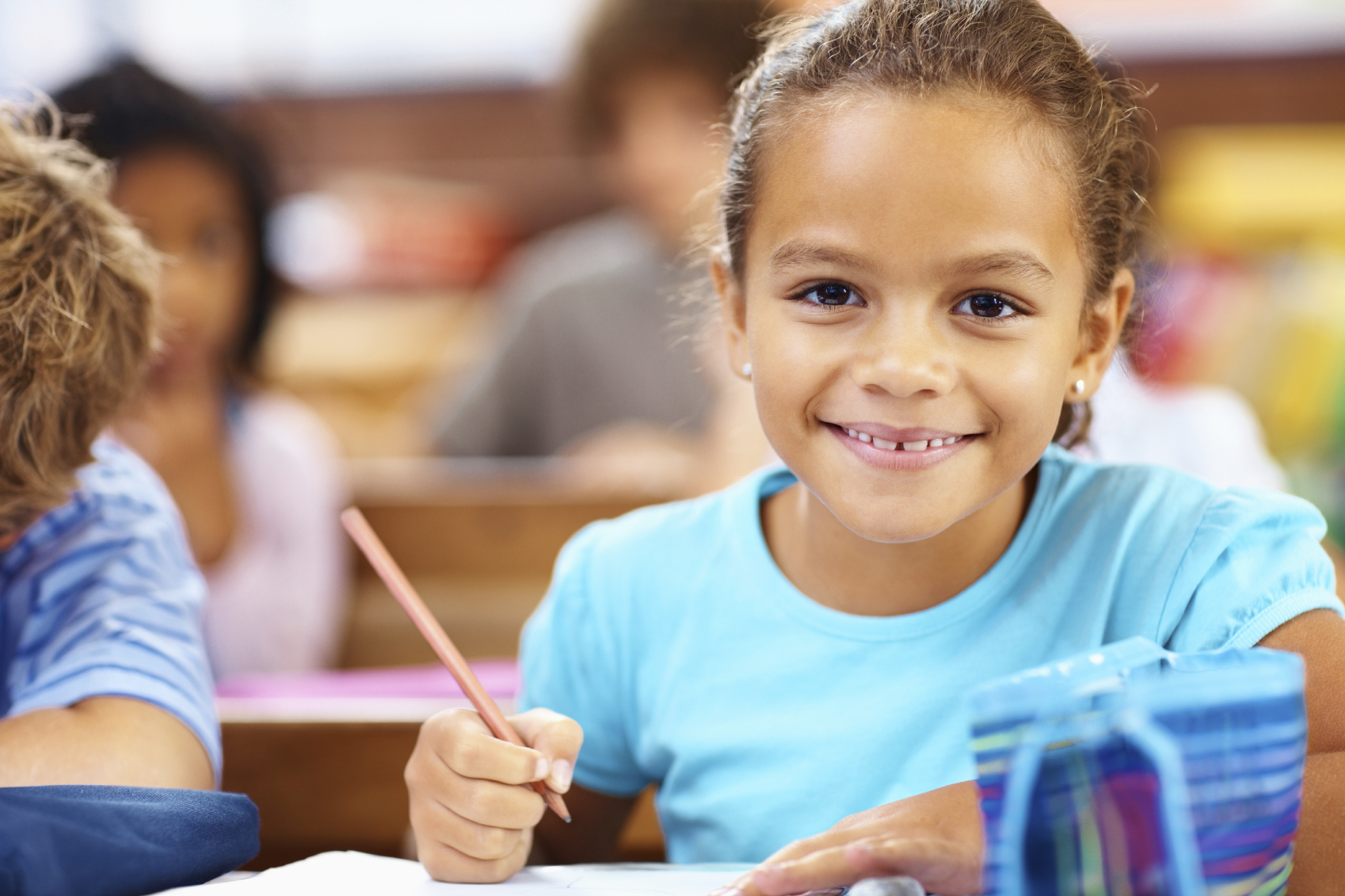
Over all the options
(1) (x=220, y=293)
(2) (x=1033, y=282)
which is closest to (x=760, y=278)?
(2) (x=1033, y=282)

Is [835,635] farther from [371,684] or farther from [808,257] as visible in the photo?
[371,684]

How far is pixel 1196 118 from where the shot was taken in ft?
9.21

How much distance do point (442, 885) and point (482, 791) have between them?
5 centimetres

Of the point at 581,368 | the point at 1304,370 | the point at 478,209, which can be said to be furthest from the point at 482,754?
the point at 478,209

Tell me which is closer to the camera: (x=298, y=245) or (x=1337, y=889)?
(x=1337, y=889)

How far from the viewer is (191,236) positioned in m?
1.40

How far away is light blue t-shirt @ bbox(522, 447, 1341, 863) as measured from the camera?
0.61 metres

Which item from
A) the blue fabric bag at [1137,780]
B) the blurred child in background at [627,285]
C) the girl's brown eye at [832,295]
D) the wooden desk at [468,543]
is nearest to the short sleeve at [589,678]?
the girl's brown eye at [832,295]

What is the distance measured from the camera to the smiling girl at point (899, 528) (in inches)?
22.6

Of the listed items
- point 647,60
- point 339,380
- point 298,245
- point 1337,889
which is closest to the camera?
point 1337,889

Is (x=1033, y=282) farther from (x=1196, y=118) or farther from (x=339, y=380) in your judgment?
(x=1196, y=118)

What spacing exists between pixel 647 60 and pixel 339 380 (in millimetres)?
1154

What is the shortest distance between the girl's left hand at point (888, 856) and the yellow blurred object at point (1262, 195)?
2.16 m

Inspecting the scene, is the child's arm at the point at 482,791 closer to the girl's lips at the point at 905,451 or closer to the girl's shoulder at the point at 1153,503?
the girl's lips at the point at 905,451
